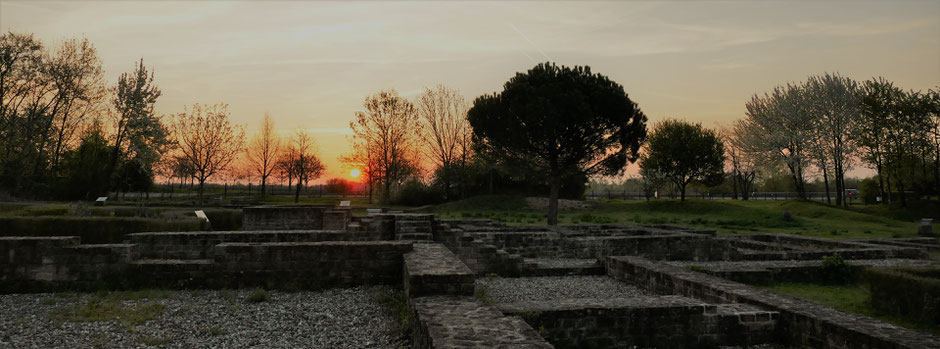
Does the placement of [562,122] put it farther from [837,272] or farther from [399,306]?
[399,306]

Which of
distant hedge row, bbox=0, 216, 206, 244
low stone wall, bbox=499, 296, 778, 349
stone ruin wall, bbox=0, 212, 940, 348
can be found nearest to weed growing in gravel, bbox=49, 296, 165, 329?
stone ruin wall, bbox=0, 212, 940, 348

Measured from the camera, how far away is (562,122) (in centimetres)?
2623

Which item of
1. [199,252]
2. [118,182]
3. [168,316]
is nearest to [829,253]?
[168,316]

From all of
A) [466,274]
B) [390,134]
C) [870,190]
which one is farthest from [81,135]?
[870,190]

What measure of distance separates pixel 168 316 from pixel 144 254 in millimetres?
5351

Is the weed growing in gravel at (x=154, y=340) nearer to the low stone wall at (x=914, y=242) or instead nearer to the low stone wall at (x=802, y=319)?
the low stone wall at (x=802, y=319)

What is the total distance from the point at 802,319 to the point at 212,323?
25.6ft

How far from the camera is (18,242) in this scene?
8.91m

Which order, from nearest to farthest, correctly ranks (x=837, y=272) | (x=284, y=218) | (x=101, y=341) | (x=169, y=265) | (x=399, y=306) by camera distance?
(x=101, y=341)
(x=399, y=306)
(x=169, y=265)
(x=837, y=272)
(x=284, y=218)

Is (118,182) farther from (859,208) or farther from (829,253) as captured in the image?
(859,208)

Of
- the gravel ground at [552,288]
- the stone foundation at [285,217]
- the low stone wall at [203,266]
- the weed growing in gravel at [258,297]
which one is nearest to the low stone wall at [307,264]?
the low stone wall at [203,266]

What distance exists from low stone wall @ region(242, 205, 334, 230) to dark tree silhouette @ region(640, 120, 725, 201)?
1376 inches

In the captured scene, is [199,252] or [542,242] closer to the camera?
[199,252]

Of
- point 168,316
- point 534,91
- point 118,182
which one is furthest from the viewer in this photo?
point 118,182
